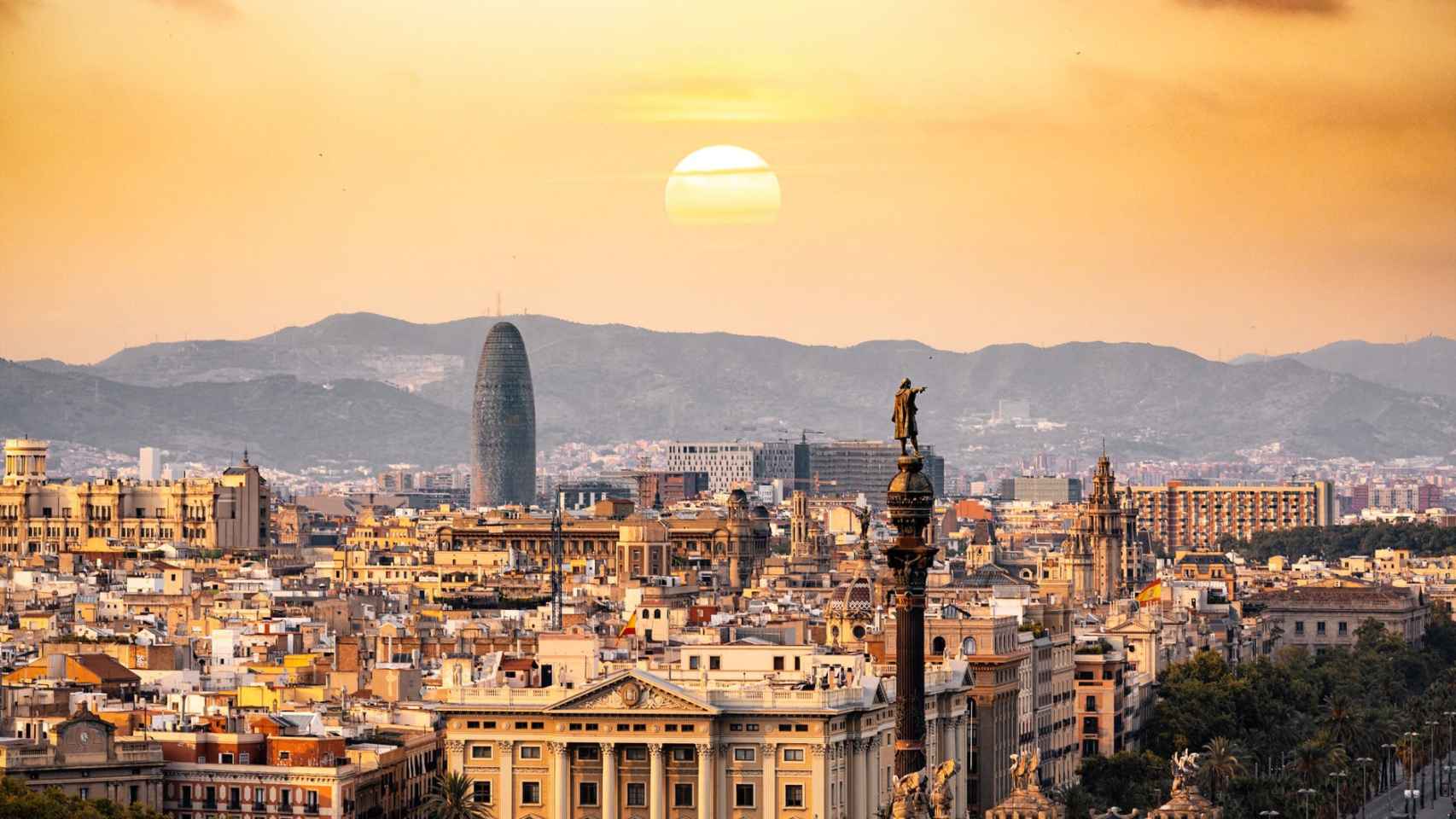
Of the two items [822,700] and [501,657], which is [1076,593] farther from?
[822,700]

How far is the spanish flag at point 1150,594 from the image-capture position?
15850cm

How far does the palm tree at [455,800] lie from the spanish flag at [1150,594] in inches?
3090

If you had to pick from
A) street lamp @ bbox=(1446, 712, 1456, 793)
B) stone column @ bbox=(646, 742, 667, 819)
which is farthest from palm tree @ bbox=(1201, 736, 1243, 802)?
stone column @ bbox=(646, 742, 667, 819)

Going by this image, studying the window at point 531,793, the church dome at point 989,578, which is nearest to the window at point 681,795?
the window at point 531,793

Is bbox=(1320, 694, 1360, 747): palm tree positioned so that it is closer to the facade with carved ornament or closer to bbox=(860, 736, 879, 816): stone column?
bbox=(860, 736, 879, 816): stone column

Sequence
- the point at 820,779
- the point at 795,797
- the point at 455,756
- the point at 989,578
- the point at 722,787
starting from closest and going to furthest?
the point at 820,779 → the point at 795,797 → the point at 722,787 → the point at 455,756 → the point at 989,578

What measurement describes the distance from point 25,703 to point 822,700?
722 inches

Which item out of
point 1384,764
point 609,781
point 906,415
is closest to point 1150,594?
point 1384,764

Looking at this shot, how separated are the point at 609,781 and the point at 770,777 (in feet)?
11.0

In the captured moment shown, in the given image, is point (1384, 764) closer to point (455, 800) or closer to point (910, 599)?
point (455, 800)

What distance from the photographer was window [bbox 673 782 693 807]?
80.2 m

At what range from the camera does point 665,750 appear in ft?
264

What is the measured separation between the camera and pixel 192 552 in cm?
19962

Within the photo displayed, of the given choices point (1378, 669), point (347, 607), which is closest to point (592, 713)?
point (347, 607)
